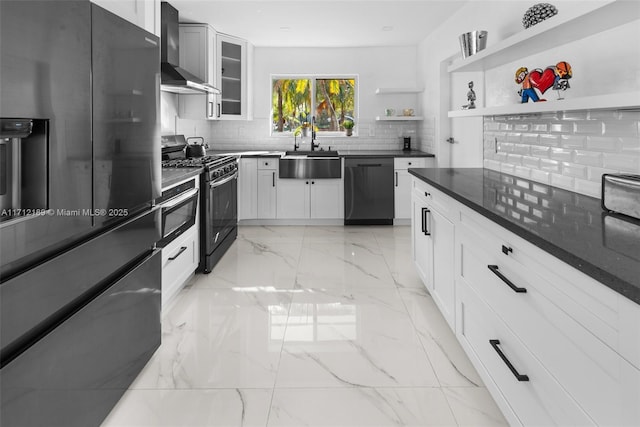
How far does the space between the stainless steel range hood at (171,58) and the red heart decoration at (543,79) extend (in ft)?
9.44

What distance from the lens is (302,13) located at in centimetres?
474

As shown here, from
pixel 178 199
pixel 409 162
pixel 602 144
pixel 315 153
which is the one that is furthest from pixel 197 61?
pixel 602 144

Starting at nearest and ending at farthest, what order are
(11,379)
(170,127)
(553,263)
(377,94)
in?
(11,379) < (553,263) < (170,127) < (377,94)

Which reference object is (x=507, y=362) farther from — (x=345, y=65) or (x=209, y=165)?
(x=345, y=65)

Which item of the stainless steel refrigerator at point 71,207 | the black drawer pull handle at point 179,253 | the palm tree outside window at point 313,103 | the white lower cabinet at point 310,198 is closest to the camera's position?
the stainless steel refrigerator at point 71,207

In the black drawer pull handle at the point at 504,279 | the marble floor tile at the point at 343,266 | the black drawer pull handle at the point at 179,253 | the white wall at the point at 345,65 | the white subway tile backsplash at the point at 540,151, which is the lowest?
the marble floor tile at the point at 343,266

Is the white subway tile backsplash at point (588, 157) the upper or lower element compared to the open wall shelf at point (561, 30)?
lower

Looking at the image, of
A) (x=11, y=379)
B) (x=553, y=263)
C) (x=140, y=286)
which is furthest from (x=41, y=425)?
(x=553, y=263)

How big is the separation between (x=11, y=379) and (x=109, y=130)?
2.86ft

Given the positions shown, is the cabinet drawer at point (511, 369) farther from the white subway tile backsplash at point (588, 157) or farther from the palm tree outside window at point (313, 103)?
the palm tree outside window at point (313, 103)

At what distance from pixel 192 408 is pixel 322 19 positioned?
426 cm

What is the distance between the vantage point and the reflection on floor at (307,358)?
1.86 meters

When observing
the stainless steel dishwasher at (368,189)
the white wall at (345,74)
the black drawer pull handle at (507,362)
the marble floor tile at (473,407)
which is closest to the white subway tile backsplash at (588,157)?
the black drawer pull handle at (507,362)

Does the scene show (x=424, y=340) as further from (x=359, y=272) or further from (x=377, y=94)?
(x=377, y=94)
